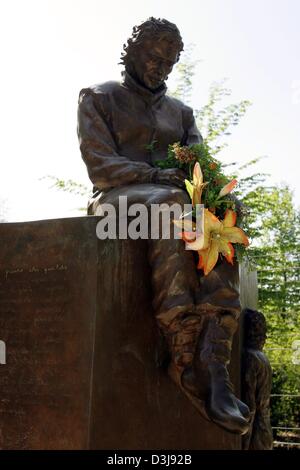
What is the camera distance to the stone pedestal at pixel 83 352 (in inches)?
137

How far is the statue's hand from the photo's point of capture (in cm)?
403

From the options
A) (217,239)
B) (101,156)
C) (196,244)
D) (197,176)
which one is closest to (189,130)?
(101,156)

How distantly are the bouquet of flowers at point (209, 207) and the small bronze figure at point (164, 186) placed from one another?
2.7 inches

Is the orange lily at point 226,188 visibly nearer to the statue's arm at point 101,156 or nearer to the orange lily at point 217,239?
the orange lily at point 217,239

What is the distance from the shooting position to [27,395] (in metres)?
3.67

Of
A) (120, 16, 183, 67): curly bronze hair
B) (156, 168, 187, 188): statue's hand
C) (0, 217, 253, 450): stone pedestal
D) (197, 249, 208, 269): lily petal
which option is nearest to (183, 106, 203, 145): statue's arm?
(120, 16, 183, 67): curly bronze hair

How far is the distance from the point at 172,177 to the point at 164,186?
125 mm

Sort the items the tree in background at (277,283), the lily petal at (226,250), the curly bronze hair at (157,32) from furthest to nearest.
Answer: the tree in background at (277,283)
the curly bronze hair at (157,32)
the lily petal at (226,250)

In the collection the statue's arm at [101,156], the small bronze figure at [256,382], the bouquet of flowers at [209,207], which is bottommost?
the small bronze figure at [256,382]

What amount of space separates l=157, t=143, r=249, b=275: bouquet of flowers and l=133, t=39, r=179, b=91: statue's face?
0.67 m

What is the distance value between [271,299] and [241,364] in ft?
29.8

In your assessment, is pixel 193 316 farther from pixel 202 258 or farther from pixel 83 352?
pixel 83 352

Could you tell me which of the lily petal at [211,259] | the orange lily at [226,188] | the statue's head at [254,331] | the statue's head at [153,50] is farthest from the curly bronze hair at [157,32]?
the statue's head at [254,331]

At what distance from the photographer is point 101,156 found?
4254 millimetres
